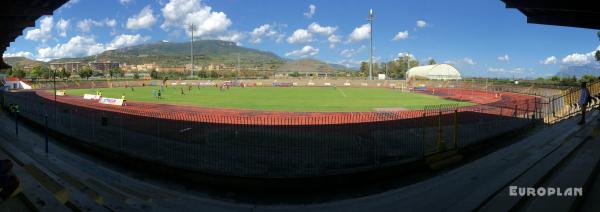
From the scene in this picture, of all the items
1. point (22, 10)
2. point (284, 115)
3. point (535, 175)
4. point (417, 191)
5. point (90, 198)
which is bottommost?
point (417, 191)

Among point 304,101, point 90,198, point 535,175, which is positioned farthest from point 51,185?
point 304,101

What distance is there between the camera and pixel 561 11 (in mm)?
13859

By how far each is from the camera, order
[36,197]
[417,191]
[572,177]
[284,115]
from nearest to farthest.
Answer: [572,177]
[36,197]
[417,191]
[284,115]

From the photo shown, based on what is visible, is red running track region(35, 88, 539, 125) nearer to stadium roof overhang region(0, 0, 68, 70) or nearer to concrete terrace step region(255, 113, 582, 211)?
concrete terrace step region(255, 113, 582, 211)

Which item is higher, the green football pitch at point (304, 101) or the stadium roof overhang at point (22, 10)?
the stadium roof overhang at point (22, 10)

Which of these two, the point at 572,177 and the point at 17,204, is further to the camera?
the point at 572,177

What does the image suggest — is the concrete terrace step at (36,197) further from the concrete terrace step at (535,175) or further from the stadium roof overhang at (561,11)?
the stadium roof overhang at (561,11)

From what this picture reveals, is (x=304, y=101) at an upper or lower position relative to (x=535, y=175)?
upper

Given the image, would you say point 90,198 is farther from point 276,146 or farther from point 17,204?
point 276,146

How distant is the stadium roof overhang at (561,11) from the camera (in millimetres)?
11977

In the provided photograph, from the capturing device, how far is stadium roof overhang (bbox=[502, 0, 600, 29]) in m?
12.0

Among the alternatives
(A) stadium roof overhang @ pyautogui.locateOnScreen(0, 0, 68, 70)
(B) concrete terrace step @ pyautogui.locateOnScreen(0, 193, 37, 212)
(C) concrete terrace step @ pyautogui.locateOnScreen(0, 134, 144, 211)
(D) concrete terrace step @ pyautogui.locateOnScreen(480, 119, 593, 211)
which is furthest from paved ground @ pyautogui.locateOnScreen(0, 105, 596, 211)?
(A) stadium roof overhang @ pyautogui.locateOnScreen(0, 0, 68, 70)

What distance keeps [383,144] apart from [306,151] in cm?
348

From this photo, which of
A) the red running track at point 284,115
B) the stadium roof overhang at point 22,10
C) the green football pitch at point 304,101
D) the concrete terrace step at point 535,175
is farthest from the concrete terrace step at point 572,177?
the green football pitch at point 304,101
